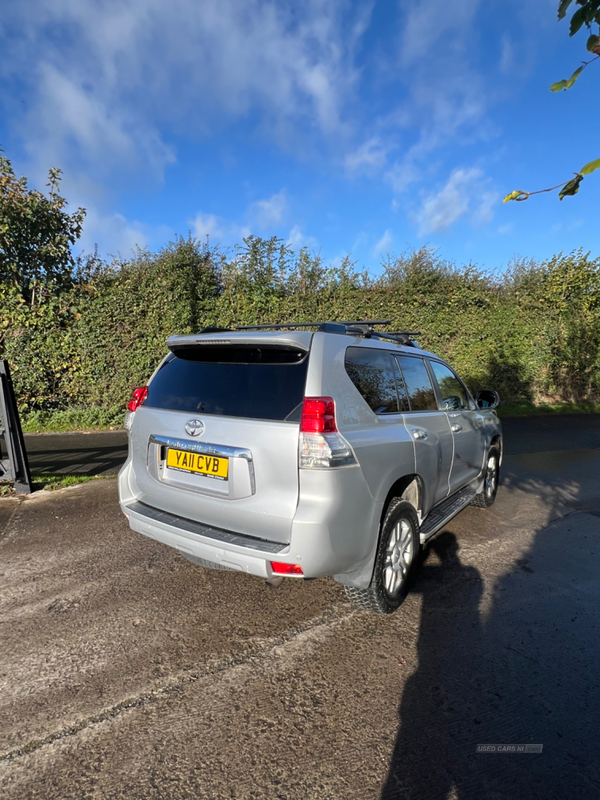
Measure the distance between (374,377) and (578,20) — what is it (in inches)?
78.8

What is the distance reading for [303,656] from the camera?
2.61 m

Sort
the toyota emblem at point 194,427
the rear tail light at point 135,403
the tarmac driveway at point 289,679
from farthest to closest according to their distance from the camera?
the rear tail light at point 135,403 → the toyota emblem at point 194,427 → the tarmac driveway at point 289,679

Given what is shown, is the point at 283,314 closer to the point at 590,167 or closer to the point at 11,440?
the point at 11,440

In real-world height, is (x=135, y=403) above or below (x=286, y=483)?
above

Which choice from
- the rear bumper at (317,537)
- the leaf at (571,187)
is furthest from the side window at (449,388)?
the leaf at (571,187)

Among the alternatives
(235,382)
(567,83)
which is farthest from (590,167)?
(235,382)

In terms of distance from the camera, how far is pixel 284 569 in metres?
2.45

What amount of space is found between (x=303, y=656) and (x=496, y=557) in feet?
7.12

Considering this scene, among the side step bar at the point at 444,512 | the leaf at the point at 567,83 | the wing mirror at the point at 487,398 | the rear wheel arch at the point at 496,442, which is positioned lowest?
the side step bar at the point at 444,512

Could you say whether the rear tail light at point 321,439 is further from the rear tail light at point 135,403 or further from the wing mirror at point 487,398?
the wing mirror at point 487,398

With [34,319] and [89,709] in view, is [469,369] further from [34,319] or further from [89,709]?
[89,709]

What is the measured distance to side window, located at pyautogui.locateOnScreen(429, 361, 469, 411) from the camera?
426cm

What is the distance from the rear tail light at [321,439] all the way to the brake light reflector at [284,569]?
541 millimetres

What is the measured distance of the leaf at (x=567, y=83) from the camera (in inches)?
59.9
